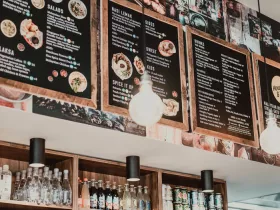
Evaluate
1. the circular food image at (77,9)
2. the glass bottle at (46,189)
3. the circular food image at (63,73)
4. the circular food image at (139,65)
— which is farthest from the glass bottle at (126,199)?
the circular food image at (77,9)

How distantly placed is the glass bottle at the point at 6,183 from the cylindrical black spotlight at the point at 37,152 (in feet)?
0.69

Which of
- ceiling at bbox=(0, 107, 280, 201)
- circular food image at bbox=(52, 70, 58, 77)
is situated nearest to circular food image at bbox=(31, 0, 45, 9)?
circular food image at bbox=(52, 70, 58, 77)

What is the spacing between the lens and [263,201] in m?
6.06

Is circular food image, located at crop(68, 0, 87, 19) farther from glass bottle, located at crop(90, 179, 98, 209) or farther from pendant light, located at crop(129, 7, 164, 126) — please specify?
glass bottle, located at crop(90, 179, 98, 209)

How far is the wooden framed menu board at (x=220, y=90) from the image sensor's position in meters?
3.95

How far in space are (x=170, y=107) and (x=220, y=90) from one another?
1.90 ft

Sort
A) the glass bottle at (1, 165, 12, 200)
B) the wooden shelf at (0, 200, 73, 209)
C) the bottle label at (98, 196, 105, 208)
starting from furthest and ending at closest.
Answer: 1. the bottle label at (98, 196, 105, 208)
2. the glass bottle at (1, 165, 12, 200)
3. the wooden shelf at (0, 200, 73, 209)

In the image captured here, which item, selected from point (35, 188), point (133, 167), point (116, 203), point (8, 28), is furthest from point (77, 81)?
point (116, 203)

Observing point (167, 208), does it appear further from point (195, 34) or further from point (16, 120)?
point (16, 120)

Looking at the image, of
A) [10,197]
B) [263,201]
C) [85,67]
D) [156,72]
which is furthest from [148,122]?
[263,201]

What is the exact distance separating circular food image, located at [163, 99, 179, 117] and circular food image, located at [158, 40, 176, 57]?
351mm

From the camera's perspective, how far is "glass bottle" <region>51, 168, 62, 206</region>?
11.8 feet

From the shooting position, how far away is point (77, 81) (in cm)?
327

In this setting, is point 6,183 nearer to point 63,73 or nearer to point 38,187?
point 38,187
